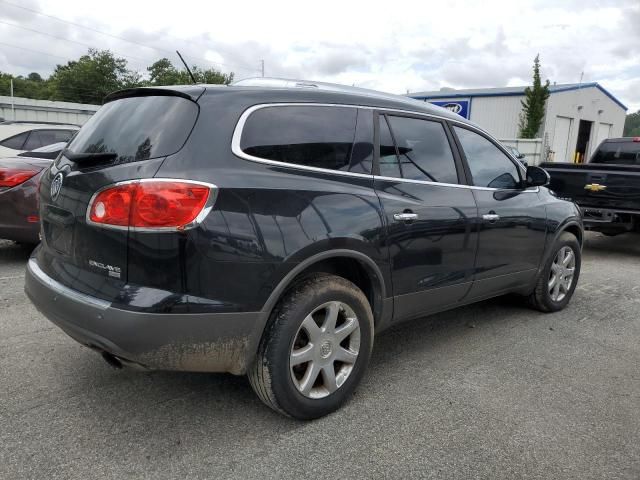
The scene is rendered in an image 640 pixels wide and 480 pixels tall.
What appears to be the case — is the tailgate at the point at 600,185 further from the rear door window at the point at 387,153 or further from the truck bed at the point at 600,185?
the rear door window at the point at 387,153

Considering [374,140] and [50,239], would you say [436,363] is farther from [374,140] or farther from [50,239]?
[50,239]

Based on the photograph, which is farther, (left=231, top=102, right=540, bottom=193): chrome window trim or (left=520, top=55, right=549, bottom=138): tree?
(left=520, top=55, right=549, bottom=138): tree

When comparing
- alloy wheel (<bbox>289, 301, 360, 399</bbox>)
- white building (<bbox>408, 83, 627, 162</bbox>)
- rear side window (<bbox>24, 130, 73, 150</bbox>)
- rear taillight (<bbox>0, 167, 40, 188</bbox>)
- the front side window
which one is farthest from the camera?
white building (<bbox>408, 83, 627, 162</bbox>)

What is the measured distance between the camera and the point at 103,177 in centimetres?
252

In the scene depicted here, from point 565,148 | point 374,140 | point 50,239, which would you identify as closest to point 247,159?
point 374,140

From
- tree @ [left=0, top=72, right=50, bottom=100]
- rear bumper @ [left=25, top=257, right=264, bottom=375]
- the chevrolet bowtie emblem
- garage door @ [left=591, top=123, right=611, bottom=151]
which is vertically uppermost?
tree @ [left=0, top=72, right=50, bottom=100]

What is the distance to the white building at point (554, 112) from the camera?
26281 mm

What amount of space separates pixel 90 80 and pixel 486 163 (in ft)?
216

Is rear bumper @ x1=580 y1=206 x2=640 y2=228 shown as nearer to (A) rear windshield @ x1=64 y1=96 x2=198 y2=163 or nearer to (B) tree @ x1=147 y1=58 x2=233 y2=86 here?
(A) rear windshield @ x1=64 y1=96 x2=198 y2=163

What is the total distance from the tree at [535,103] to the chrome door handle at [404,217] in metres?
23.9

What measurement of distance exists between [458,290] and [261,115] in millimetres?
1912

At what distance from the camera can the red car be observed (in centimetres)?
560

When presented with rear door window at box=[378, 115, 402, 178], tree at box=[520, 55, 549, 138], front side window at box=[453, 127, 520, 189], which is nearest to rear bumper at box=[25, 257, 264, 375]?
rear door window at box=[378, 115, 402, 178]

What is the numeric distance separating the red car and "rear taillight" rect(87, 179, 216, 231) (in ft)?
12.5
